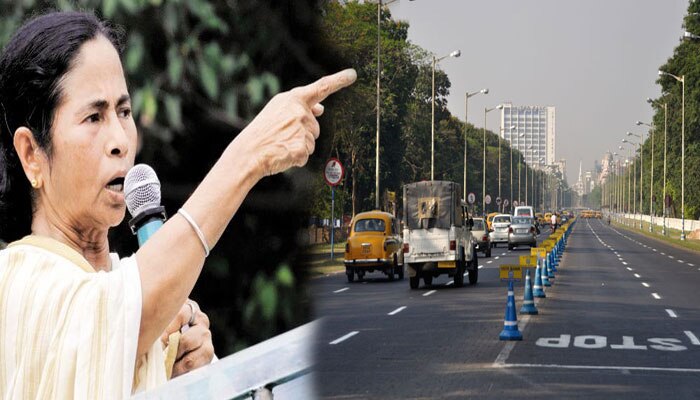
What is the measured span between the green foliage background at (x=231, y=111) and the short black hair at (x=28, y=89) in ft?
0.62

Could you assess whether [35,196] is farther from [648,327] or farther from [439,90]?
[439,90]

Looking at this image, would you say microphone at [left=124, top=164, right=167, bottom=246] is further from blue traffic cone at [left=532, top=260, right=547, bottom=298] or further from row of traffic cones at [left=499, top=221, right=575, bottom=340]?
blue traffic cone at [left=532, top=260, right=547, bottom=298]

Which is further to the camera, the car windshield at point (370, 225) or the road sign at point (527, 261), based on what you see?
the car windshield at point (370, 225)

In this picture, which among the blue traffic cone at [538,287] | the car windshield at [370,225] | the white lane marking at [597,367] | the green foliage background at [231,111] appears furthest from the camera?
the car windshield at [370,225]

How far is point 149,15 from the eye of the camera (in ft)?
4.46

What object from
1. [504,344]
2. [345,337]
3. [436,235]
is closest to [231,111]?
[504,344]

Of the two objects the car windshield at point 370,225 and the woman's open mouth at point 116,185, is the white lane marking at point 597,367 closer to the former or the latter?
the woman's open mouth at point 116,185

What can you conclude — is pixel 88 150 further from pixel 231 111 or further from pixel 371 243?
pixel 371 243

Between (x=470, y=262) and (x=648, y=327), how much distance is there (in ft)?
38.6

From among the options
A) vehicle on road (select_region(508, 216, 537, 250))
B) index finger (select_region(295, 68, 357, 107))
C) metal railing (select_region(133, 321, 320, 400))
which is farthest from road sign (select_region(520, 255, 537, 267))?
vehicle on road (select_region(508, 216, 537, 250))

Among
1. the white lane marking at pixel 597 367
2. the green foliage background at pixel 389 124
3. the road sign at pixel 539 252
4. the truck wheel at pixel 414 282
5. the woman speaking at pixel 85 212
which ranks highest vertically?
the green foliage background at pixel 389 124

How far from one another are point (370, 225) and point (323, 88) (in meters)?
28.4

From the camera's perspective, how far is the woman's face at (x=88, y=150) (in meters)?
1.10

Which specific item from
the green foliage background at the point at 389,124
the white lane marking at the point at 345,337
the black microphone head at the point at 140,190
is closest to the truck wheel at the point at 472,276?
the green foliage background at the point at 389,124
